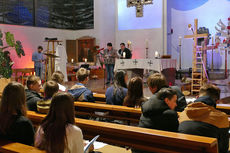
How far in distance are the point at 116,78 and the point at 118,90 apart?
19cm

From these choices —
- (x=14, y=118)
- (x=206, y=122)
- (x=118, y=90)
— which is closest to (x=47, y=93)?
(x=14, y=118)

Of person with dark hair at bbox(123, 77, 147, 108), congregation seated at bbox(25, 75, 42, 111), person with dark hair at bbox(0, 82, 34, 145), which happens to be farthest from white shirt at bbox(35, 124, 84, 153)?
congregation seated at bbox(25, 75, 42, 111)

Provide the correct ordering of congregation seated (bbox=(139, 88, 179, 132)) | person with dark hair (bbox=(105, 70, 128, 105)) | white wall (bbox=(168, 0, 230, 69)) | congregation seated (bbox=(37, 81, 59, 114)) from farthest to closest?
1. white wall (bbox=(168, 0, 230, 69))
2. person with dark hair (bbox=(105, 70, 128, 105))
3. congregation seated (bbox=(37, 81, 59, 114))
4. congregation seated (bbox=(139, 88, 179, 132))

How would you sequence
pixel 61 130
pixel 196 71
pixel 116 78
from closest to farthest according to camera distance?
1. pixel 61 130
2. pixel 116 78
3. pixel 196 71

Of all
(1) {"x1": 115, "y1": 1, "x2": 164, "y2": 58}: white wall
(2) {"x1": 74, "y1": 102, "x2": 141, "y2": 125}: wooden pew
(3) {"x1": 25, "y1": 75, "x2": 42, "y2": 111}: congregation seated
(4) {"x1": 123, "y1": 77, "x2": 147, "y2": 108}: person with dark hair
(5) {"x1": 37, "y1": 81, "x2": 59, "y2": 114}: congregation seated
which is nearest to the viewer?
(5) {"x1": 37, "y1": 81, "x2": 59, "y2": 114}: congregation seated

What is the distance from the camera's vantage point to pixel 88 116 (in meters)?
4.58

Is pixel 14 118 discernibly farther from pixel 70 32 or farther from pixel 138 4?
pixel 70 32

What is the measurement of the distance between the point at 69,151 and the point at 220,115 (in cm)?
147

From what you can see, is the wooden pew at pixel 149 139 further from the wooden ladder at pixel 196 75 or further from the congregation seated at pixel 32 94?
the wooden ladder at pixel 196 75

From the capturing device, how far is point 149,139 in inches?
104

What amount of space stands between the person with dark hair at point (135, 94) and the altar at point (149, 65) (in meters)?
5.48

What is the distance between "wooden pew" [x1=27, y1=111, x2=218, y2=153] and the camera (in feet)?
7.63

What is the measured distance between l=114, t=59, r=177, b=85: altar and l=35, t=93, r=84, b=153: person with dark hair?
7249mm

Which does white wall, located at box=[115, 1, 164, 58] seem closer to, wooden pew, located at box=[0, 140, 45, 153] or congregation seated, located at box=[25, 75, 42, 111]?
congregation seated, located at box=[25, 75, 42, 111]
